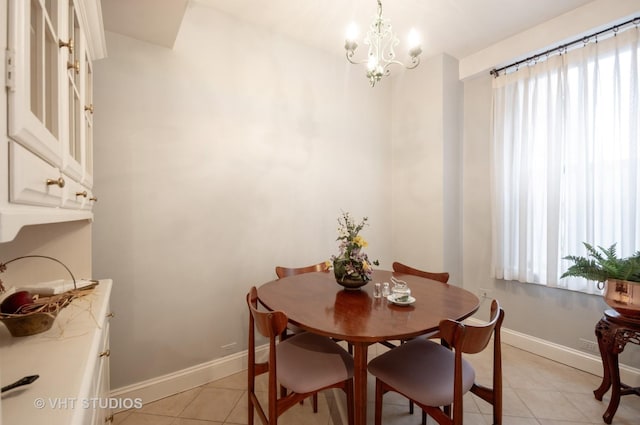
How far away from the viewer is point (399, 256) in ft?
11.4

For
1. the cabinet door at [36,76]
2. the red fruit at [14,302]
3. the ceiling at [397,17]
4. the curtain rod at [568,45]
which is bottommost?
the red fruit at [14,302]

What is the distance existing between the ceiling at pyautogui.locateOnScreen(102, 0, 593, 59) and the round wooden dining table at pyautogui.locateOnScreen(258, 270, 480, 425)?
6.19 feet

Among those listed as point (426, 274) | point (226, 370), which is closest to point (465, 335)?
point (426, 274)

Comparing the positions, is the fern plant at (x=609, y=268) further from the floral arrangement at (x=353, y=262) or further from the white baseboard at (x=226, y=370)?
the floral arrangement at (x=353, y=262)

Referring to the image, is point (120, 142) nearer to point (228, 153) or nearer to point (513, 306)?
point (228, 153)

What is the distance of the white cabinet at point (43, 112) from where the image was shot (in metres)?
0.53

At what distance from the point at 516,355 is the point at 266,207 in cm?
266

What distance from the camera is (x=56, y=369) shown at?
780mm

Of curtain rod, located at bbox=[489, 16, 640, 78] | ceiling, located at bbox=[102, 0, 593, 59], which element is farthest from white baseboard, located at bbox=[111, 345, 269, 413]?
curtain rod, located at bbox=[489, 16, 640, 78]

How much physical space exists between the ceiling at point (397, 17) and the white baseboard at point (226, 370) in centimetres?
240

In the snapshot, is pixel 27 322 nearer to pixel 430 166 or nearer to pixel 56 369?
pixel 56 369

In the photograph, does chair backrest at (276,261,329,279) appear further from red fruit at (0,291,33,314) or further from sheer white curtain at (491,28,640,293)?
sheer white curtain at (491,28,640,293)

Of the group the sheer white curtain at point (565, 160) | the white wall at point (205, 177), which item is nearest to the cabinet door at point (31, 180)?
the white wall at point (205, 177)

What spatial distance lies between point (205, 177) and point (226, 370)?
156 cm
